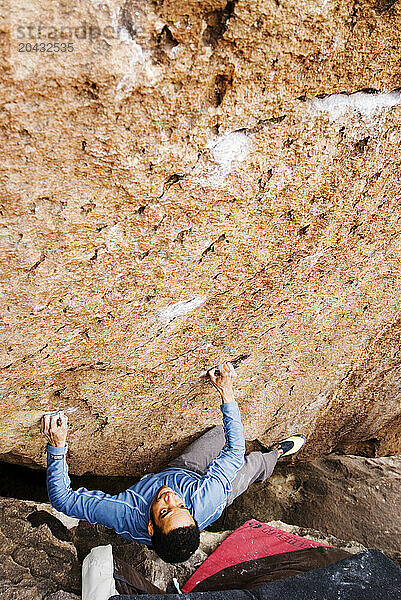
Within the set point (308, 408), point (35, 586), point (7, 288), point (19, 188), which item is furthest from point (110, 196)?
point (308, 408)

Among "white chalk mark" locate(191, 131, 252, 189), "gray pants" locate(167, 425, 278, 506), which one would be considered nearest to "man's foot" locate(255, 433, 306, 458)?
"gray pants" locate(167, 425, 278, 506)

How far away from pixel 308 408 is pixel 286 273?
1159 mm

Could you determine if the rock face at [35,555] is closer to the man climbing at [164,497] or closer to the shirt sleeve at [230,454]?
the man climbing at [164,497]

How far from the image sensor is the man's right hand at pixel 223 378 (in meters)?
1.92

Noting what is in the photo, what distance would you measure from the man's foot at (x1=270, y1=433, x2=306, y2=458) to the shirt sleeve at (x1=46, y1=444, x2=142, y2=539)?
40.0 inches

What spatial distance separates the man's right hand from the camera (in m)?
1.92

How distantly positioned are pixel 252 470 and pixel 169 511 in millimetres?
742

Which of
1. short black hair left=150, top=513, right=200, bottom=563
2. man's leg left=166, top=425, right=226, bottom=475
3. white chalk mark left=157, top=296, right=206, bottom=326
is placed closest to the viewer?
white chalk mark left=157, top=296, right=206, bottom=326

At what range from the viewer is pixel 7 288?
1.20 m

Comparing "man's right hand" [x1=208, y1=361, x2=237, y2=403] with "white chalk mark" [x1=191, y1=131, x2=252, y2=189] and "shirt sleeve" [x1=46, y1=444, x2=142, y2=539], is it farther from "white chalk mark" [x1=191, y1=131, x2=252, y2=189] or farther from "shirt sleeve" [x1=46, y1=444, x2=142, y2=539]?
"white chalk mark" [x1=191, y1=131, x2=252, y2=189]

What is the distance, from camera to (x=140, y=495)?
1860 millimetres

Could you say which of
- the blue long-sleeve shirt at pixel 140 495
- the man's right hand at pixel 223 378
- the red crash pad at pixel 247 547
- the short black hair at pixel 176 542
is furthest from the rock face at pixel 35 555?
the man's right hand at pixel 223 378

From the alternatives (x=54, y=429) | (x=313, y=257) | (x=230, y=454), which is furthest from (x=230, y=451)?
(x=313, y=257)

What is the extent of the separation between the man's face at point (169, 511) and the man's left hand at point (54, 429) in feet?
1.32
